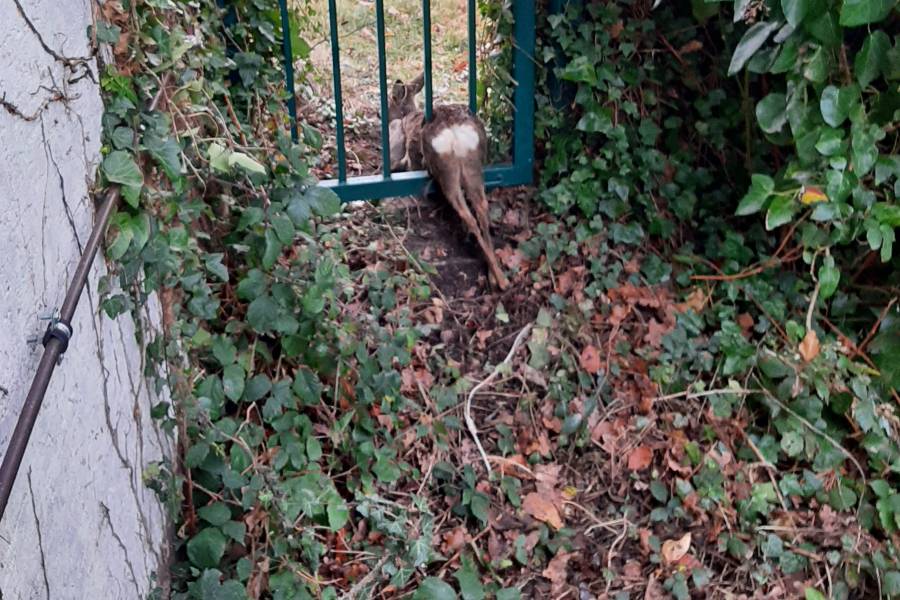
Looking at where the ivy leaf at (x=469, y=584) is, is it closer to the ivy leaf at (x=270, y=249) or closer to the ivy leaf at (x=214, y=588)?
the ivy leaf at (x=214, y=588)

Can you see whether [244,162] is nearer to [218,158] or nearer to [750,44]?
[218,158]

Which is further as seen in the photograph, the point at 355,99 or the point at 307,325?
the point at 355,99

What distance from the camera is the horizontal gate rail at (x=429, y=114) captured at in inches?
112

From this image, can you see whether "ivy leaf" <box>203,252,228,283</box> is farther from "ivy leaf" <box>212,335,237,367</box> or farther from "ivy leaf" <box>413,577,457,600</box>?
"ivy leaf" <box>413,577,457,600</box>

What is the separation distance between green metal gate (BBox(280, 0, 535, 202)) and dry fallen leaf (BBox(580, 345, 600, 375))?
0.72 m

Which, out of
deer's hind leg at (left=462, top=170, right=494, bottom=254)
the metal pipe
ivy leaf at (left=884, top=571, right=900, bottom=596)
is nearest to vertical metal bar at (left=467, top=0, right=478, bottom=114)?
deer's hind leg at (left=462, top=170, right=494, bottom=254)

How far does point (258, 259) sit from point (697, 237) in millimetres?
1737

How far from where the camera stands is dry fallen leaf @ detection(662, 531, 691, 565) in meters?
2.50

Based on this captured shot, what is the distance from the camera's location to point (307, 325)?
229 cm

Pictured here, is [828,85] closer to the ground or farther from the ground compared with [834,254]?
farther from the ground

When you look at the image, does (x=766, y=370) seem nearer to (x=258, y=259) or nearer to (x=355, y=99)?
(x=258, y=259)

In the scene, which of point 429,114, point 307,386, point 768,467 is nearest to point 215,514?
point 307,386

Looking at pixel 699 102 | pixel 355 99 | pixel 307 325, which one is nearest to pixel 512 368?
pixel 307 325

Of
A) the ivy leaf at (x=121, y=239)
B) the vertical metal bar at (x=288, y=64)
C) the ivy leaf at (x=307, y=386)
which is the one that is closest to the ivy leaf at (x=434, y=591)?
the ivy leaf at (x=307, y=386)
